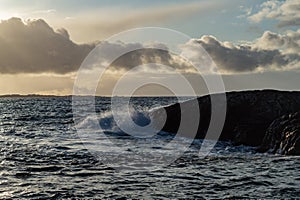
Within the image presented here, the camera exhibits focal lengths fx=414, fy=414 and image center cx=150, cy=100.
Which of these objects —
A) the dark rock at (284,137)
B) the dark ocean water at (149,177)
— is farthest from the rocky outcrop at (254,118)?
the dark ocean water at (149,177)

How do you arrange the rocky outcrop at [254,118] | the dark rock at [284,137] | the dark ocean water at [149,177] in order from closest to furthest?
the dark ocean water at [149,177]
the dark rock at [284,137]
the rocky outcrop at [254,118]

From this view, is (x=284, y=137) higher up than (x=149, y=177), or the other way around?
(x=284, y=137)

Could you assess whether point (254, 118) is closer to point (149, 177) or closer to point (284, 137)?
point (284, 137)

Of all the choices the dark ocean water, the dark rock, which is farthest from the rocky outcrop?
the dark ocean water

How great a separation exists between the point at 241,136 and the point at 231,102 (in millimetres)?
6950

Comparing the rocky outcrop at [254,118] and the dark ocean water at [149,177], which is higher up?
the rocky outcrop at [254,118]

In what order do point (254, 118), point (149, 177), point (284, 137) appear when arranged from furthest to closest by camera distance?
point (254, 118) → point (284, 137) → point (149, 177)

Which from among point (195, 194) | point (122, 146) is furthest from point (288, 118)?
point (195, 194)

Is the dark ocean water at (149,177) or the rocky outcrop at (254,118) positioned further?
the rocky outcrop at (254,118)

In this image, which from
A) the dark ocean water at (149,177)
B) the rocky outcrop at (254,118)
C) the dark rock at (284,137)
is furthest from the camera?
the rocky outcrop at (254,118)

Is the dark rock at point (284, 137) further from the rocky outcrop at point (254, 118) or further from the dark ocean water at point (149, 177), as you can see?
the dark ocean water at point (149, 177)

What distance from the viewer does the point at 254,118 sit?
1171 inches

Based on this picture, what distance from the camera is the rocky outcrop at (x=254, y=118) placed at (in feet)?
76.4

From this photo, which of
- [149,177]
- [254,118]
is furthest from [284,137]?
[149,177]
